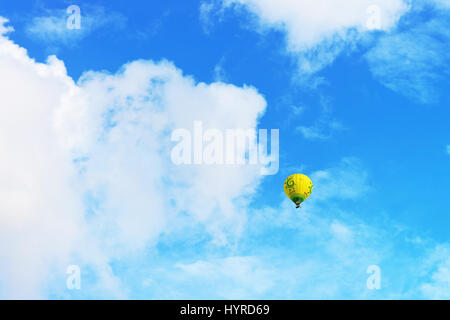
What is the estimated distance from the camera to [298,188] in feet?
232

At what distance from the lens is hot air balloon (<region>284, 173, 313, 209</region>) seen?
7081cm

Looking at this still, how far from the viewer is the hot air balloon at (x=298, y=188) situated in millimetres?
70812
